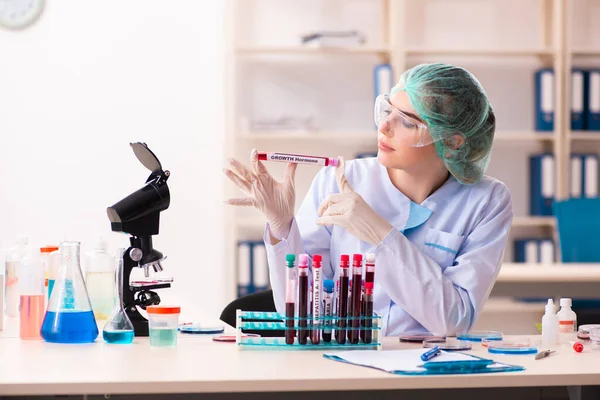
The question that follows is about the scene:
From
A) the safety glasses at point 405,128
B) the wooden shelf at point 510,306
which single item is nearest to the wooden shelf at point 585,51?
the wooden shelf at point 510,306

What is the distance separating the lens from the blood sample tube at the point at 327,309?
171 centimetres

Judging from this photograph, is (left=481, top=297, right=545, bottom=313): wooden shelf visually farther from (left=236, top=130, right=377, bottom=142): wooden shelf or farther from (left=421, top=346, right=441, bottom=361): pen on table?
(left=421, top=346, right=441, bottom=361): pen on table

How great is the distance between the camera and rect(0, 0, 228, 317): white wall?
→ 485 centimetres

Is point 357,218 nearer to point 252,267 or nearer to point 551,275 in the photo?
point 551,275

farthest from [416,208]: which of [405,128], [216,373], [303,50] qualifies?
[303,50]

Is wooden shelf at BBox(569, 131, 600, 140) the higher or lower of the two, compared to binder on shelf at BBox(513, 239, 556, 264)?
higher

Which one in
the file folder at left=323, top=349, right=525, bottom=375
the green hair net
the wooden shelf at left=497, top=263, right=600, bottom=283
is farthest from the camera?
the wooden shelf at left=497, top=263, right=600, bottom=283

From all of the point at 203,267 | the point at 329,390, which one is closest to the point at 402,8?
the point at 203,267

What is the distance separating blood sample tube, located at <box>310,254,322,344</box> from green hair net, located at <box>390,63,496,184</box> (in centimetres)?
62

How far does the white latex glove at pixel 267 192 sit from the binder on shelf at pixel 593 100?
Answer: 3219 mm

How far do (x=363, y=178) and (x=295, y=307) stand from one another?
2.34ft

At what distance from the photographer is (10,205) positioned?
486 centimetres

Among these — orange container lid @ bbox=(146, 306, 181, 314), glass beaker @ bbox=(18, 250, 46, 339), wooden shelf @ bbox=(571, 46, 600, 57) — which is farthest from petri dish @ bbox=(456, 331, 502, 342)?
wooden shelf @ bbox=(571, 46, 600, 57)

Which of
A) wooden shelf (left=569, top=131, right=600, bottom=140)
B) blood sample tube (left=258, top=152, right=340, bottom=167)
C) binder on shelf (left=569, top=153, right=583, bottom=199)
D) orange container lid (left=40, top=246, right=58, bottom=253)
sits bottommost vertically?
orange container lid (left=40, top=246, right=58, bottom=253)
